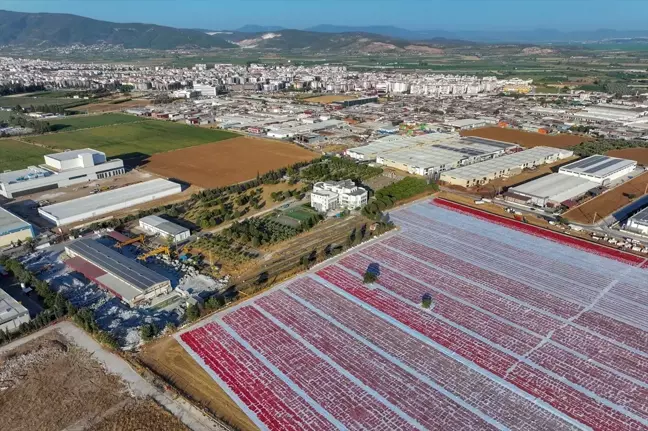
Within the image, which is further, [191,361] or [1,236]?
[1,236]

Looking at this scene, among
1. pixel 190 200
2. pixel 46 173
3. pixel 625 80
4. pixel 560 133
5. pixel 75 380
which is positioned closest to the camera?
pixel 75 380

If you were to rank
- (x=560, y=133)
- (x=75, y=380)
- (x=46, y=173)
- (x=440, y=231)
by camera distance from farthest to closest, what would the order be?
(x=560, y=133), (x=46, y=173), (x=440, y=231), (x=75, y=380)

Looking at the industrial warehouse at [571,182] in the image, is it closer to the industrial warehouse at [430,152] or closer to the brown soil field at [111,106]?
the industrial warehouse at [430,152]

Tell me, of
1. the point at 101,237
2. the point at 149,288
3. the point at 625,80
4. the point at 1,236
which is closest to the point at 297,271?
the point at 149,288

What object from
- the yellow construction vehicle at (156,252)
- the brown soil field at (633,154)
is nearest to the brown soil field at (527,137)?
the brown soil field at (633,154)

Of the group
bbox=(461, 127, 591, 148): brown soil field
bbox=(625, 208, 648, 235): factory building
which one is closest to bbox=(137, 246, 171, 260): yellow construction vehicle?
bbox=(625, 208, 648, 235): factory building

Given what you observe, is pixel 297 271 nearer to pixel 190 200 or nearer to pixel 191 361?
pixel 191 361

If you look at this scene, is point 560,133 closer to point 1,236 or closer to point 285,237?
point 285,237
